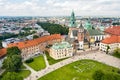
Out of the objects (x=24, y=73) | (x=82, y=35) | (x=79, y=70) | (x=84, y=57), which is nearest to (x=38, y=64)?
(x=24, y=73)

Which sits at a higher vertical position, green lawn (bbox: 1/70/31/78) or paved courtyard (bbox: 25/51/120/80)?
paved courtyard (bbox: 25/51/120/80)

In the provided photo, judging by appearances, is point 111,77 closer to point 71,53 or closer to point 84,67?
point 84,67

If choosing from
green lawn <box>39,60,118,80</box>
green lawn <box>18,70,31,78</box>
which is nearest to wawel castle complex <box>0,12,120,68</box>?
green lawn <box>39,60,118,80</box>

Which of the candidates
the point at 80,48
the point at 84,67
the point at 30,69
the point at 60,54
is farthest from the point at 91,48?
the point at 30,69

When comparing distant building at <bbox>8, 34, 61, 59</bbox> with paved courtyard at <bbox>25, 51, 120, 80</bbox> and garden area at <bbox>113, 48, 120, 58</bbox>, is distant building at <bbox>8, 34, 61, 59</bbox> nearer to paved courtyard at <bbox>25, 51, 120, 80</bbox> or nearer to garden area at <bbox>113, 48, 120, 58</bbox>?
paved courtyard at <bbox>25, 51, 120, 80</bbox>

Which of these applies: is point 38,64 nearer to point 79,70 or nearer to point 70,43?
point 79,70
